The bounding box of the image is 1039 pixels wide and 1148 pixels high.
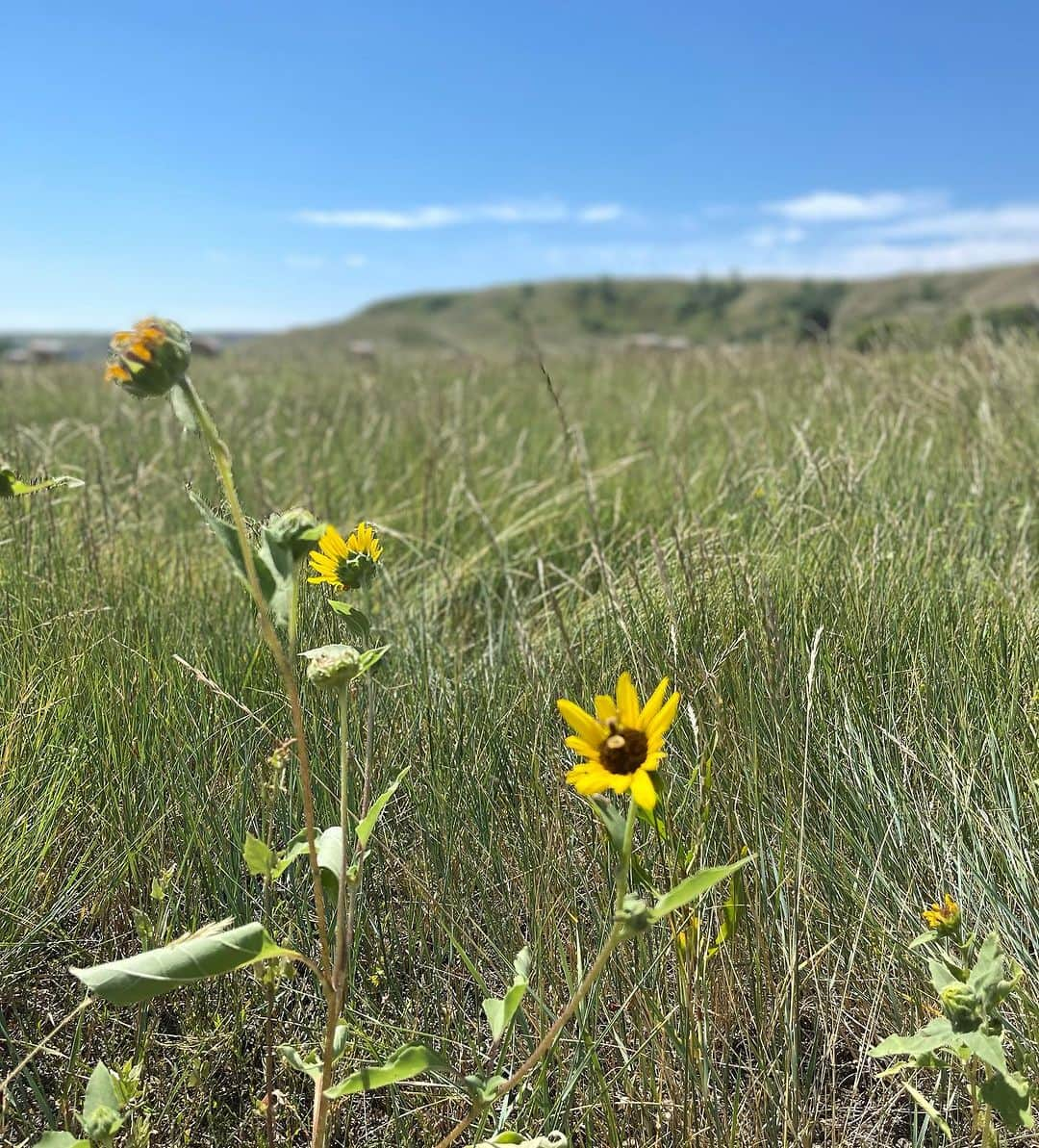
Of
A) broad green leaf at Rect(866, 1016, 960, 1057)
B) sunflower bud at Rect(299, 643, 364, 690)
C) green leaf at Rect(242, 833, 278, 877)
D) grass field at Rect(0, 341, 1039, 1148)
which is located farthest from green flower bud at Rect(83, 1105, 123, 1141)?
broad green leaf at Rect(866, 1016, 960, 1057)

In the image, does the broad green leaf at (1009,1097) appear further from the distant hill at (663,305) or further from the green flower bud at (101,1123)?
the distant hill at (663,305)

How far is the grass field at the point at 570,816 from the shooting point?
0.98 meters

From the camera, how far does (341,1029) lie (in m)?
0.84

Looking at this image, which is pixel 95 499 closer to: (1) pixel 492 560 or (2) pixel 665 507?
(1) pixel 492 560

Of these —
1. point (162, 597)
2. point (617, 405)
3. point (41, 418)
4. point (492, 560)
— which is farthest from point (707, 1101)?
point (41, 418)

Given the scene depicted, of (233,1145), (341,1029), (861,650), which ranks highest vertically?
(861,650)

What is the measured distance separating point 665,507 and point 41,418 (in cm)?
303

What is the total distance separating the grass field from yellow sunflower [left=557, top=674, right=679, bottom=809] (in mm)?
235

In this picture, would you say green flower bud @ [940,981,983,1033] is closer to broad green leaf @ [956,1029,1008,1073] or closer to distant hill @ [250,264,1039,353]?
broad green leaf @ [956,1029,1008,1073]

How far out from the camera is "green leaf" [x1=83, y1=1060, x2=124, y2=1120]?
0.79 meters

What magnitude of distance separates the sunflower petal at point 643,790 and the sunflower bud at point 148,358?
45 centimetres

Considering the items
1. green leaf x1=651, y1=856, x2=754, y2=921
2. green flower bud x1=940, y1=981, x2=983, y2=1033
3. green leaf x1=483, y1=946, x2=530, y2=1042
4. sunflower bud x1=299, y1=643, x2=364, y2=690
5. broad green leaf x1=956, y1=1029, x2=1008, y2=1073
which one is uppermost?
sunflower bud x1=299, y1=643, x2=364, y2=690

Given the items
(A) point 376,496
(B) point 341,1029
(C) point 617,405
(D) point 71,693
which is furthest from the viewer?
(C) point 617,405

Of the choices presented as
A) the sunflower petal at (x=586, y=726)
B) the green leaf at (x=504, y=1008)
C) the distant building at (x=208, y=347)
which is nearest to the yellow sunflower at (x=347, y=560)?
the sunflower petal at (x=586, y=726)
